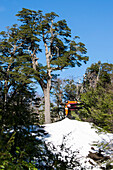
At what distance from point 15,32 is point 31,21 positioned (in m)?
1.84

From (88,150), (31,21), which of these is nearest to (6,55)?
(31,21)

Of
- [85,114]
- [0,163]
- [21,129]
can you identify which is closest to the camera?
[0,163]

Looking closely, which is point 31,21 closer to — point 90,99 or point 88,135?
point 90,99

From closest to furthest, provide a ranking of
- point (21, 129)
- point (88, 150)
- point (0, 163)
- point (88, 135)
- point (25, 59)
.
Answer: point (0, 163), point (21, 129), point (88, 150), point (88, 135), point (25, 59)

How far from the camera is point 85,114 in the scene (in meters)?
11.4

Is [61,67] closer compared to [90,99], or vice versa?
[90,99]

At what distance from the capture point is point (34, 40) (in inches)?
691

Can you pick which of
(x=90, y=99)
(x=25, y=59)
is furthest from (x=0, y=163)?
(x=25, y=59)

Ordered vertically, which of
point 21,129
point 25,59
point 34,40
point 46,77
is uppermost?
point 34,40

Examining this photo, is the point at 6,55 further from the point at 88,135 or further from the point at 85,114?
the point at 88,135

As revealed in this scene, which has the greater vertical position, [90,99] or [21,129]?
[90,99]

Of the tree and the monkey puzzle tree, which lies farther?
the tree

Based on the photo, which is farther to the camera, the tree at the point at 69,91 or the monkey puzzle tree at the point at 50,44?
the tree at the point at 69,91

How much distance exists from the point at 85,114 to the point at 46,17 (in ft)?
31.5
